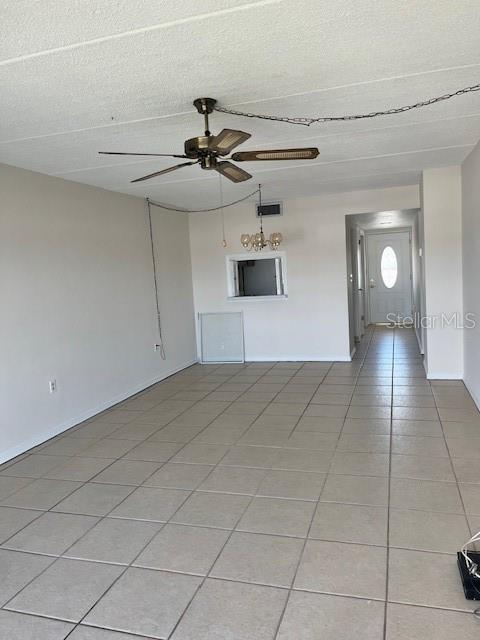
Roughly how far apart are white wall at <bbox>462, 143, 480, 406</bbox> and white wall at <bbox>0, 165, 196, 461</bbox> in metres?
3.62

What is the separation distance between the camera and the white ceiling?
1864 mm

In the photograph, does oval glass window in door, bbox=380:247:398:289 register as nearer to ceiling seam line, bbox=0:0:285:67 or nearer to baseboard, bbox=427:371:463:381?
baseboard, bbox=427:371:463:381

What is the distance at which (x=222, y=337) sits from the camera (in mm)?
7074

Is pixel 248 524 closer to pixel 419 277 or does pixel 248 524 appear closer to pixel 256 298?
→ pixel 256 298

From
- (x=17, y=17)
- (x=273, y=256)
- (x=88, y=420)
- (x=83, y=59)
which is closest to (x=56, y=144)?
(x=83, y=59)

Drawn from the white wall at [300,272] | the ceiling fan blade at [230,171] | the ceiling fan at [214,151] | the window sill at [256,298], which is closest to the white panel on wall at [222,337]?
the white wall at [300,272]

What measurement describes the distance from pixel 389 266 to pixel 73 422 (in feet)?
26.1

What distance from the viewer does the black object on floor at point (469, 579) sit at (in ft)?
6.02

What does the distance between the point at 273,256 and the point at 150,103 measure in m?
4.15

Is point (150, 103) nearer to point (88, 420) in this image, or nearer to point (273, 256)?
point (88, 420)

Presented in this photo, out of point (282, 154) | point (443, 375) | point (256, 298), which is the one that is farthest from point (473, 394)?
point (256, 298)

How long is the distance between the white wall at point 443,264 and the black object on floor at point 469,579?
3.48 metres

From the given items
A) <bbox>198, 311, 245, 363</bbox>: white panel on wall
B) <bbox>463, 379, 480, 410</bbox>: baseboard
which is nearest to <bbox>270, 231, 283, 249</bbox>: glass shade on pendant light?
<bbox>198, 311, 245, 363</bbox>: white panel on wall

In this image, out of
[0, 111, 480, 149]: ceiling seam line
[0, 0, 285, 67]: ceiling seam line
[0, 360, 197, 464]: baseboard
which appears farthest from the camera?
[0, 360, 197, 464]: baseboard
